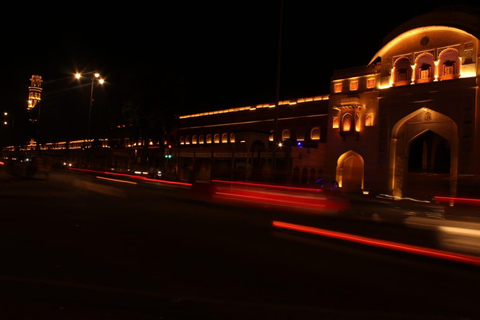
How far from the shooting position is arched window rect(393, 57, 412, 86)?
1268 inches

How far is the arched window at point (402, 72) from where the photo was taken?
106 ft

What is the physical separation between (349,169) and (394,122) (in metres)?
6.16

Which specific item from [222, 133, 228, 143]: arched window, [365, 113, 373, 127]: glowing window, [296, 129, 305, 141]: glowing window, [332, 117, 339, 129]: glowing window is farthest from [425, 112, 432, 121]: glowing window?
[222, 133, 228, 143]: arched window

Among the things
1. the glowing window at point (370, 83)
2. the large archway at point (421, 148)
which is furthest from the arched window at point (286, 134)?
the large archway at point (421, 148)

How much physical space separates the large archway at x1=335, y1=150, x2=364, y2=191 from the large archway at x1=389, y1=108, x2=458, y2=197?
10.6ft

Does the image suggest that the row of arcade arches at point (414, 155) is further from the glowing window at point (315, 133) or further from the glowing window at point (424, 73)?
the glowing window at point (315, 133)

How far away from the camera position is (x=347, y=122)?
35.4 meters

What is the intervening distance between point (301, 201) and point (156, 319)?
10629 mm

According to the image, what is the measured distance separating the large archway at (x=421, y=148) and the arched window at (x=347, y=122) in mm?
3873

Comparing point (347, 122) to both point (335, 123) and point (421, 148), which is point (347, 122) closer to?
point (335, 123)

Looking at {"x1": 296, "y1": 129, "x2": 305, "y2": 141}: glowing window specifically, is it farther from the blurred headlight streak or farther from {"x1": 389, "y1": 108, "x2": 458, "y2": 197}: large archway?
the blurred headlight streak

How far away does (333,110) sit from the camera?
36625mm

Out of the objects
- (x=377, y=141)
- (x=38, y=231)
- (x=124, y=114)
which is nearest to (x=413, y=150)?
(x=377, y=141)

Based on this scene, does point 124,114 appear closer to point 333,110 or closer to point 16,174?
point 16,174
